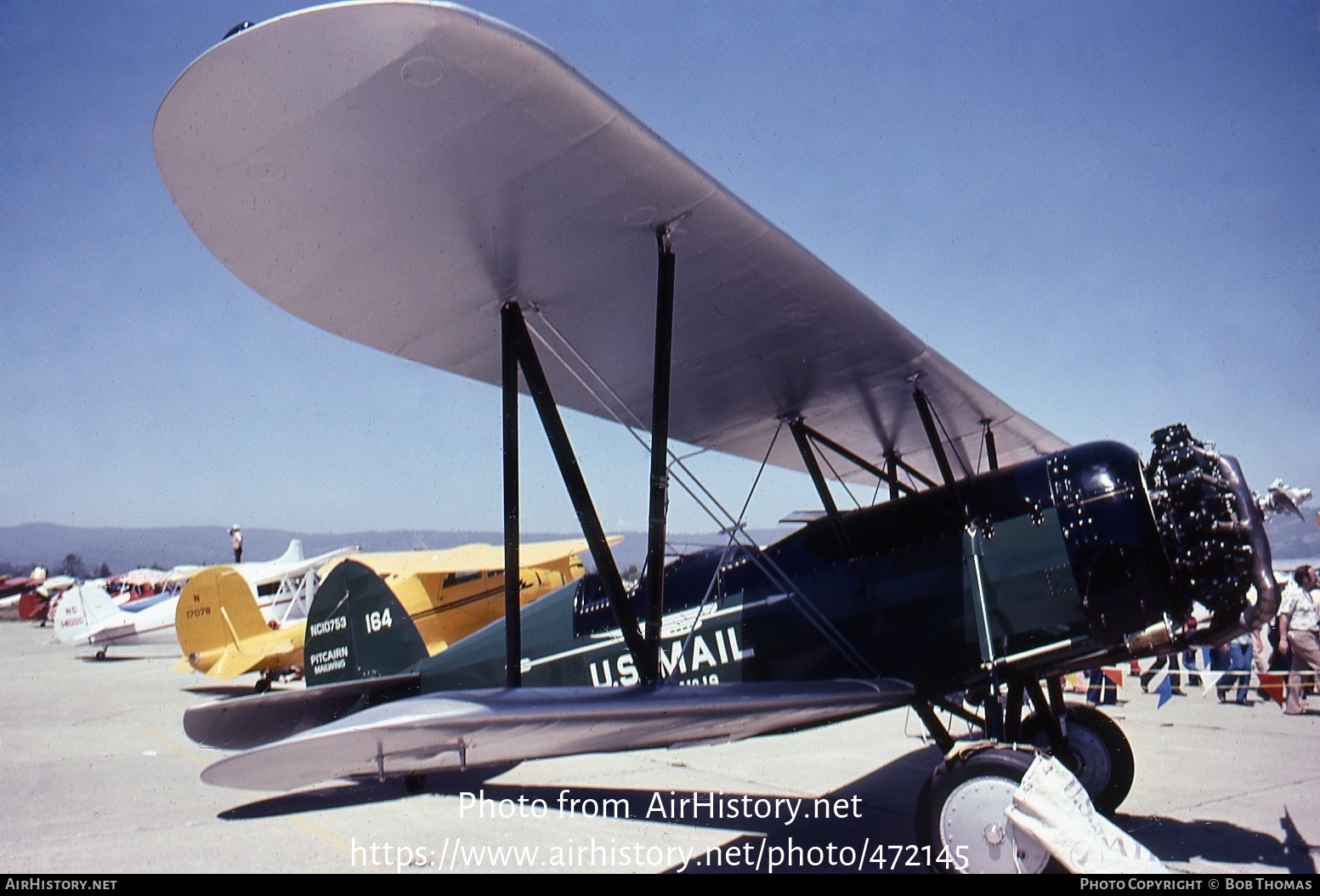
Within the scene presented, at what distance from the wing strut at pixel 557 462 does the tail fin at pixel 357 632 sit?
281 cm

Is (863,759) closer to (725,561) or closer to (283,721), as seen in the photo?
(725,561)

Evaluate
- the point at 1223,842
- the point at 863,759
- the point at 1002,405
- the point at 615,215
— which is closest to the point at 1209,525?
the point at 1223,842

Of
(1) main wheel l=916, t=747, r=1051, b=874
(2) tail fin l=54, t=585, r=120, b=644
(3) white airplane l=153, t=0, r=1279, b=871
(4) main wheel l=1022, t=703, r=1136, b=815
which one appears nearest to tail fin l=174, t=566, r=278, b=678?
(3) white airplane l=153, t=0, r=1279, b=871

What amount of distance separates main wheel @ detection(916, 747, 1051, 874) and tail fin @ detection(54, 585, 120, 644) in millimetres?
22079

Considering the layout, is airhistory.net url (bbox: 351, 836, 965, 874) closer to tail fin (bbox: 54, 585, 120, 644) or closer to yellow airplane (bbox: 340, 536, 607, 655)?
yellow airplane (bbox: 340, 536, 607, 655)

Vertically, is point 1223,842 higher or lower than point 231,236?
lower

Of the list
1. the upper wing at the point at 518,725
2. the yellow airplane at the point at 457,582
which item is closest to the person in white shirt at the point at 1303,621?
the upper wing at the point at 518,725

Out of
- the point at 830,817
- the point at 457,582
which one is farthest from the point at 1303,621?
the point at 457,582

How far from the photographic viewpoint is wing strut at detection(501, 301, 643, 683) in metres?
3.46

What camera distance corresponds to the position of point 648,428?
5332mm

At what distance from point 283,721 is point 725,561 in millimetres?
2744

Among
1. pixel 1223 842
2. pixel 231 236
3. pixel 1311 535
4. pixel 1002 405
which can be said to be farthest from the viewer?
pixel 1311 535

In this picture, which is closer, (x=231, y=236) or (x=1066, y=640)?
(x=231, y=236)

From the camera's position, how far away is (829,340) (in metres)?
4.28
